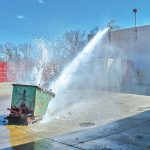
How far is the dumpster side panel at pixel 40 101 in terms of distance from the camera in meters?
8.54

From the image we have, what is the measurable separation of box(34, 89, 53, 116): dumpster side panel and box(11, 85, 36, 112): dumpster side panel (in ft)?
0.42

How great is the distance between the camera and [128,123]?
8.45 meters

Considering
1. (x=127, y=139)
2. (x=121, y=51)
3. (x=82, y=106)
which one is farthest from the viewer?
(x=121, y=51)

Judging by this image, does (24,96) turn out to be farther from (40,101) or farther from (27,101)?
(40,101)

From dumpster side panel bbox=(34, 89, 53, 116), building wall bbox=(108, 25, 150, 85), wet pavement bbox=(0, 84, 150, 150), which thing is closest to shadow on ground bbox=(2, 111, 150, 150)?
wet pavement bbox=(0, 84, 150, 150)

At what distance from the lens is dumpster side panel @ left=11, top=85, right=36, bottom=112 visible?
333 inches

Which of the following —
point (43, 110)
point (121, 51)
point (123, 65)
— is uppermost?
point (121, 51)

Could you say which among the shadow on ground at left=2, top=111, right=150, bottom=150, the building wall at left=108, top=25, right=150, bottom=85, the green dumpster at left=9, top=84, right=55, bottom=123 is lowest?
the shadow on ground at left=2, top=111, right=150, bottom=150

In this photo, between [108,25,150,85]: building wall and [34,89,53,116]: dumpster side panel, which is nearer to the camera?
[34,89,53,116]: dumpster side panel

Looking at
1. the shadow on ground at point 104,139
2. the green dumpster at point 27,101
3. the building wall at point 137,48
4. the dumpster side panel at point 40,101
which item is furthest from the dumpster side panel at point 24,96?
the building wall at point 137,48

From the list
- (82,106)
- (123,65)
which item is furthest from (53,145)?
(123,65)

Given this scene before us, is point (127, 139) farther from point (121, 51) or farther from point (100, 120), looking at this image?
point (121, 51)

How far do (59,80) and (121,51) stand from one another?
11493 millimetres

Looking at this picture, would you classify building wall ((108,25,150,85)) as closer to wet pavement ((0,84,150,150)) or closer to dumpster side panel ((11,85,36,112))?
wet pavement ((0,84,150,150))
